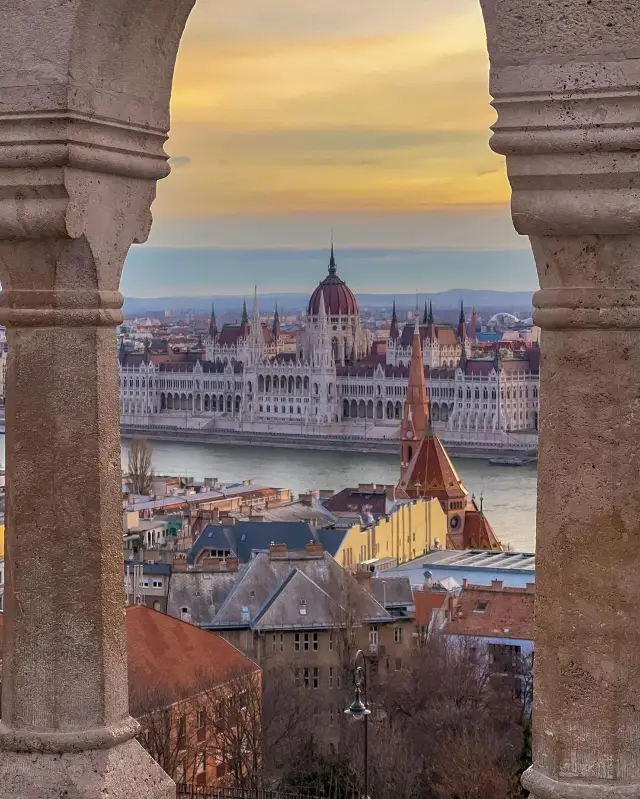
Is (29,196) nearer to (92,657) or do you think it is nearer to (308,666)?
(92,657)

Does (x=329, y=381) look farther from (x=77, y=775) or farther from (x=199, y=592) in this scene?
(x=77, y=775)

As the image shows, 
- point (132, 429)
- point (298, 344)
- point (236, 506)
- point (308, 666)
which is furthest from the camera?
point (298, 344)

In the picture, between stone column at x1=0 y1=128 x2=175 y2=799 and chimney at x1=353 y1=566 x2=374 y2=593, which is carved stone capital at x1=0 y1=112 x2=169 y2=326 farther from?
chimney at x1=353 y1=566 x2=374 y2=593

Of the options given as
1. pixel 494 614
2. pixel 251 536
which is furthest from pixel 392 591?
pixel 251 536

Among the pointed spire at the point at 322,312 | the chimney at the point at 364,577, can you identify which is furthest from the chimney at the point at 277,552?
the pointed spire at the point at 322,312

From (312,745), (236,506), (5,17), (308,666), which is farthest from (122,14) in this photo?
(236,506)

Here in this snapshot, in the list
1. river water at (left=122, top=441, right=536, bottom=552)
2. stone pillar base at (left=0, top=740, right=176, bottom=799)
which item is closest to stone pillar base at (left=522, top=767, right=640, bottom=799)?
stone pillar base at (left=0, top=740, right=176, bottom=799)
